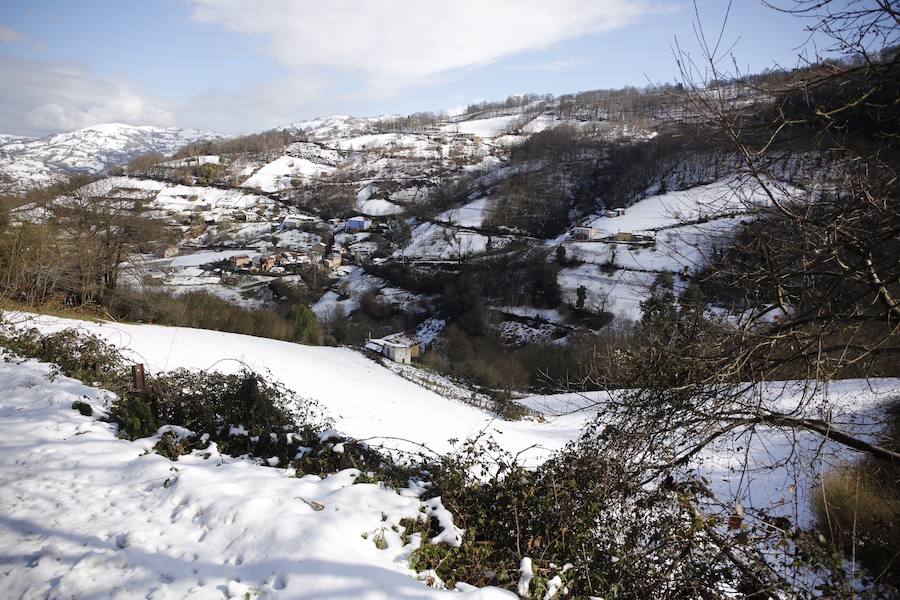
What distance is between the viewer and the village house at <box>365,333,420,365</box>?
29891mm

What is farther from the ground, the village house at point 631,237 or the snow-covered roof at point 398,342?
the village house at point 631,237

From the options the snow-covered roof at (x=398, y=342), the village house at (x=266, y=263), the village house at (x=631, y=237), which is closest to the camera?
the snow-covered roof at (x=398, y=342)

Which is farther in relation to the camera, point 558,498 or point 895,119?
point 558,498

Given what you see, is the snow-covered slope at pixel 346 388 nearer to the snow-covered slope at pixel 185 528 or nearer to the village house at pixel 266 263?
the snow-covered slope at pixel 185 528

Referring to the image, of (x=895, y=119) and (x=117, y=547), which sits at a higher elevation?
(x=895, y=119)

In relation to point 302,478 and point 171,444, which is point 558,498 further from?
point 171,444

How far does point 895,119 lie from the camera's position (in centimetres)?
304

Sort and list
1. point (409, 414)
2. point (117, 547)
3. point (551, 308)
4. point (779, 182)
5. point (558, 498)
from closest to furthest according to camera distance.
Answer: point (117, 547), point (779, 182), point (558, 498), point (409, 414), point (551, 308)

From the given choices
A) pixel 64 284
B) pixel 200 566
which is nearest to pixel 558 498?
pixel 200 566

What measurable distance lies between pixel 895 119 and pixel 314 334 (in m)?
29.1

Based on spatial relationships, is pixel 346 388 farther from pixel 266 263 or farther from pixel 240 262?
pixel 240 262

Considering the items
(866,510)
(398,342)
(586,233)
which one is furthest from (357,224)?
(866,510)

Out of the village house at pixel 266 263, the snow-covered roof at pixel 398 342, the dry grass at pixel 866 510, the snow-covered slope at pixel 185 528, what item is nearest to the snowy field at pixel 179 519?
the snow-covered slope at pixel 185 528

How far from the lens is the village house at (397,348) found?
2989 cm
